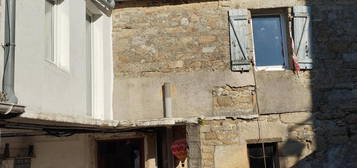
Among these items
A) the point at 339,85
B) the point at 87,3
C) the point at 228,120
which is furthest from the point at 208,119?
the point at 87,3

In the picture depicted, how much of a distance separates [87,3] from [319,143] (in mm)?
4577

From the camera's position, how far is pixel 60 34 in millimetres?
5703

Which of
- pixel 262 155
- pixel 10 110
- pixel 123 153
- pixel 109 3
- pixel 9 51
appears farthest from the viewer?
pixel 123 153

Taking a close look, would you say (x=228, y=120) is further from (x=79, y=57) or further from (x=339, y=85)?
(x=79, y=57)

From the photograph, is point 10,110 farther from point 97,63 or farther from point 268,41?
point 268,41

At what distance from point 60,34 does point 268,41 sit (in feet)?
12.5

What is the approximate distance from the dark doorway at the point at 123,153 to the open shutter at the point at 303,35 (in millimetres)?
3333

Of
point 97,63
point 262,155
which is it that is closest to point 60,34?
point 97,63

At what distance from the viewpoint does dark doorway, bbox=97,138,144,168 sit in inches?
307

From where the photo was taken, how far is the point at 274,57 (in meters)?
7.48

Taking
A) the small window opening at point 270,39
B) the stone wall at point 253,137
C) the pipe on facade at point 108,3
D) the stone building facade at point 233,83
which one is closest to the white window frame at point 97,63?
the pipe on facade at point 108,3

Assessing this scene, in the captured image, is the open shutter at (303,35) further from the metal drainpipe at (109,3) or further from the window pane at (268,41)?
the metal drainpipe at (109,3)

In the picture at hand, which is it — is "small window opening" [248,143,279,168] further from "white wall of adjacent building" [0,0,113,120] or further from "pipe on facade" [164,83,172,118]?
"white wall of adjacent building" [0,0,113,120]

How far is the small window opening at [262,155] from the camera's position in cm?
715
